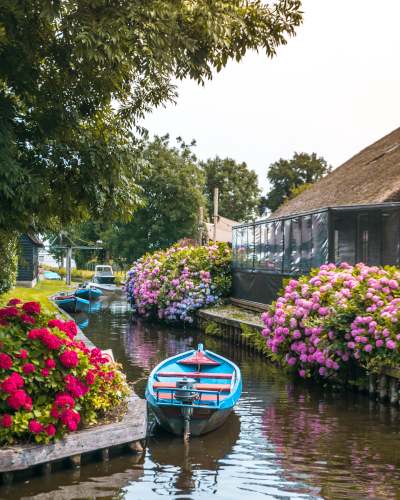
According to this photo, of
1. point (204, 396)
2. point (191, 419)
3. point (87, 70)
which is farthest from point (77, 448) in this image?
point (87, 70)

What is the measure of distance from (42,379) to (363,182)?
15564mm

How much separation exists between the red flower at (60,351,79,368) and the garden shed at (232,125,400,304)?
8903 mm

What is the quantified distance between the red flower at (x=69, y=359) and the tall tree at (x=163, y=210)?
121ft

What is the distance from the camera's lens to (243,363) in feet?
44.7

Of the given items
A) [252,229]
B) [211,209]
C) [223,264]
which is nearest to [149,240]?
[211,209]

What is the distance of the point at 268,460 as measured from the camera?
6535 millimetres

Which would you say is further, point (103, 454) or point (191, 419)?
point (191, 419)

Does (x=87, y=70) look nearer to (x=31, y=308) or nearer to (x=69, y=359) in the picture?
(x=31, y=308)

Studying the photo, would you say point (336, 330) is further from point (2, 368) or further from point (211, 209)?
point (211, 209)

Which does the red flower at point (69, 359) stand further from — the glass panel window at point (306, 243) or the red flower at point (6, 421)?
the glass panel window at point (306, 243)

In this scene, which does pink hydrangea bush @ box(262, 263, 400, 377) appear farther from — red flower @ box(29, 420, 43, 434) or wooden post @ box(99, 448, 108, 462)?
red flower @ box(29, 420, 43, 434)

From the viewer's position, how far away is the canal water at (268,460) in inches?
216

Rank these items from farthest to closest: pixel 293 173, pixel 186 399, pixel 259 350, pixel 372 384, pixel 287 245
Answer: pixel 293 173 < pixel 287 245 < pixel 259 350 < pixel 372 384 < pixel 186 399

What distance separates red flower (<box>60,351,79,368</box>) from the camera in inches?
225
